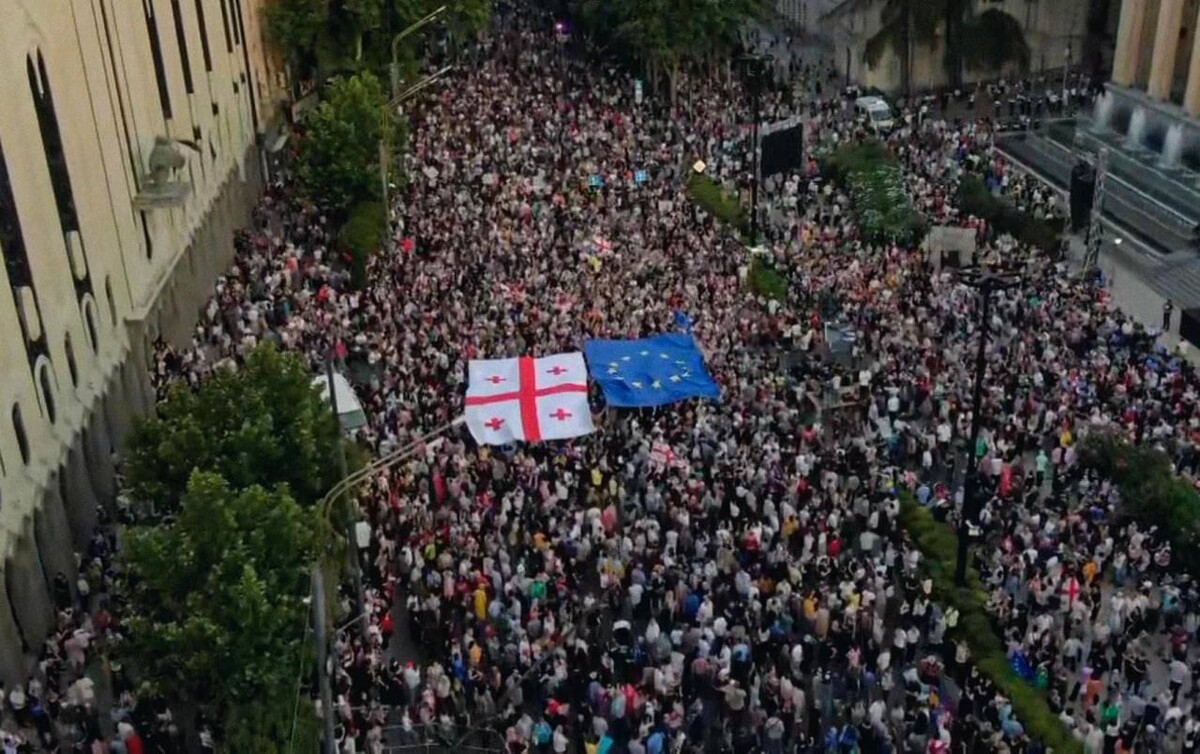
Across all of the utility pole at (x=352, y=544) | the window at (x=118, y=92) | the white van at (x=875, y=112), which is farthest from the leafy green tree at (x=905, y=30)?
the utility pole at (x=352, y=544)

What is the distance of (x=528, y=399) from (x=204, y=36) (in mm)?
15413

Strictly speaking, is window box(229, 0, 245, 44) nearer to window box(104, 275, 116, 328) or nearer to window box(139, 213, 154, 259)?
window box(139, 213, 154, 259)

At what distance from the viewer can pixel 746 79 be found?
49.9 metres

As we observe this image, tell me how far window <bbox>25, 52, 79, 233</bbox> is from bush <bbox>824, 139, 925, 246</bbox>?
66.3 ft

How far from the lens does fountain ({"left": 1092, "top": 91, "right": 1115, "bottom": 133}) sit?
44.4m

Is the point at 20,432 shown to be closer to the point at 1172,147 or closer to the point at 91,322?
the point at 91,322

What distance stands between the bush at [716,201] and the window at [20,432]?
21.3m

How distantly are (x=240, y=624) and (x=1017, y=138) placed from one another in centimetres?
3614

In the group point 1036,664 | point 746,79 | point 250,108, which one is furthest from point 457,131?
point 1036,664

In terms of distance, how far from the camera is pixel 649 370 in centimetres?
2548

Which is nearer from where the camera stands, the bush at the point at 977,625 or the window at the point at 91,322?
the bush at the point at 977,625

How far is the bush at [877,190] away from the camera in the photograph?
34.3 meters

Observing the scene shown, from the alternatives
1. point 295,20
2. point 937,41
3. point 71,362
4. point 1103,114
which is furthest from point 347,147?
point 1103,114

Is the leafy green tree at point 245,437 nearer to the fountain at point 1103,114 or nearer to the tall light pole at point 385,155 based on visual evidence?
the tall light pole at point 385,155
